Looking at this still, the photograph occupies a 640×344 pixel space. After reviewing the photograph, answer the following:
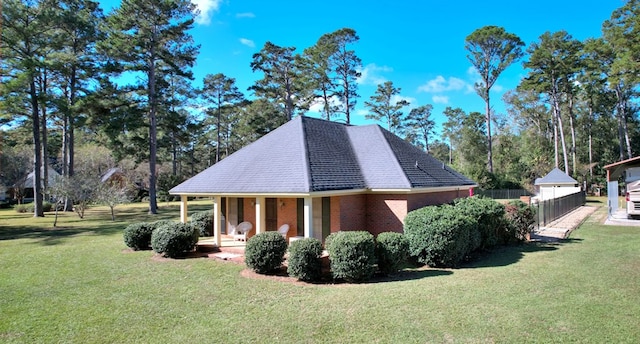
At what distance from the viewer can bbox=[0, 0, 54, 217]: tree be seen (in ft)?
75.9

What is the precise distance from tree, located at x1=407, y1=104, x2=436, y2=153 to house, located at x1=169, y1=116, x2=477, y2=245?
47108 millimetres

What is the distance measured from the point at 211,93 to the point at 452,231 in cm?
4110

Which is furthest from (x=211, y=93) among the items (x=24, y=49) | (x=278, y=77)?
(x=24, y=49)

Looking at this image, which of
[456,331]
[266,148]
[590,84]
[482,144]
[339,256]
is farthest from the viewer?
[482,144]

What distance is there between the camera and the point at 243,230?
45.7ft

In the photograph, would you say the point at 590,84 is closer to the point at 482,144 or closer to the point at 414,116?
the point at 482,144

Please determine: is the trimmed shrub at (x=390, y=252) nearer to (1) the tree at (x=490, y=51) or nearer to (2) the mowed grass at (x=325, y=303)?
(2) the mowed grass at (x=325, y=303)

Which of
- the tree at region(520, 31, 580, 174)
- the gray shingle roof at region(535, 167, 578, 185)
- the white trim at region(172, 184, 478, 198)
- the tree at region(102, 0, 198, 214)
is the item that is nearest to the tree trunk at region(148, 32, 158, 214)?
the tree at region(102, 0, 198, 214)

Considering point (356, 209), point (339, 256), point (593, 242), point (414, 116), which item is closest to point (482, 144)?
point (414, 116)

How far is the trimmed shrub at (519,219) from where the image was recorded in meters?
14.2

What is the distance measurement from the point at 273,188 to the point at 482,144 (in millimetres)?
50951

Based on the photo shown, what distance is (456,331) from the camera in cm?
585

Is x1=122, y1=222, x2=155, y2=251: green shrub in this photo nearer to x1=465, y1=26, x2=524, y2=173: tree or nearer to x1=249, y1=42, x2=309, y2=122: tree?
x1=249, y1=42, x2=309, y2=122: tree

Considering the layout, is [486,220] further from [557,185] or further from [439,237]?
[557,185]
